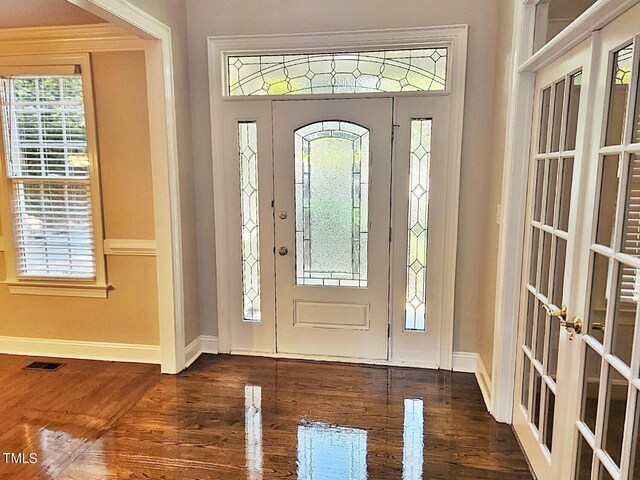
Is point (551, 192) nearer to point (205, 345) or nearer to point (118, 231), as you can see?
point (205, 345)

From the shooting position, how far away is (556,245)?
1959 mm

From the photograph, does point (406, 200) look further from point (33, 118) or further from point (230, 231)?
point (33, 118)

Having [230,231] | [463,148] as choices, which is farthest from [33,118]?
[463,148]

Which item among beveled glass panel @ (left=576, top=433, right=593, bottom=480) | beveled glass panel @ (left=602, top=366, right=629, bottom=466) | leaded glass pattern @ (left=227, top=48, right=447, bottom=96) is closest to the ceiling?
leaded glass pattern @ (left=227, top=48, right=447, bottom=96)

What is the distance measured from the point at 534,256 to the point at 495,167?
799mm

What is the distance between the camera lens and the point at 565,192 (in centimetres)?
190

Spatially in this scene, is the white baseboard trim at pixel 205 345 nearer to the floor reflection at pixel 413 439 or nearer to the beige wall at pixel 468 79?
the beige wall at pixel 468 79

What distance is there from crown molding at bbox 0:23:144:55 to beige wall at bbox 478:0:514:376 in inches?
96.7

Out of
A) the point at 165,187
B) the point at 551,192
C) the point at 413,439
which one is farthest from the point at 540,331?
the point at 165,187

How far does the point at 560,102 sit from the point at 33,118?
359 cm

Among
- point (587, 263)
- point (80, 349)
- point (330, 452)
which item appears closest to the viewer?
point (587, 263)

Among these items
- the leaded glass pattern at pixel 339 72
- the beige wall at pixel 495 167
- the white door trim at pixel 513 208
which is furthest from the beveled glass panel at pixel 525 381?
the leaded glass pattern at pixel 339 72

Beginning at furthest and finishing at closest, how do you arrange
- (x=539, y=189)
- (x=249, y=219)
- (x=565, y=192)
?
(x=249, y=219) < (x=539, y=189) < (x=565, y=192)

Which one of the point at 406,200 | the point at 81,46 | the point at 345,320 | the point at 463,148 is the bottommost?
the point at 345,320
